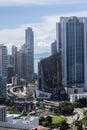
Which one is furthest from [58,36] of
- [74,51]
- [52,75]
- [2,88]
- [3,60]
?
[3,60]

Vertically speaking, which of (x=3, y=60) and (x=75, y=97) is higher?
(x=3, y=60)

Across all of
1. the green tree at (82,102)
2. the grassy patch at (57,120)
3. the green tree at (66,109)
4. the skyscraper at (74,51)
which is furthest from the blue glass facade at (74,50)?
the grassy patch at (57,120)

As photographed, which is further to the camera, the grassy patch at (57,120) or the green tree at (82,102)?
the green tree at (82,102)

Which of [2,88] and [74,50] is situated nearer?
[2,88]

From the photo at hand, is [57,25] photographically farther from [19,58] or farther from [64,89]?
[19,58]

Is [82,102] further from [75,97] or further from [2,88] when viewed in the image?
[2,88]

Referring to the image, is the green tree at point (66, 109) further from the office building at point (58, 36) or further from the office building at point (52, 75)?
the office building at point (58, 36)

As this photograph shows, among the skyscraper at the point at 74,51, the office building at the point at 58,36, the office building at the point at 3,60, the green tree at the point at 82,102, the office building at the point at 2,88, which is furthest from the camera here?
the office building at the point at 3,60

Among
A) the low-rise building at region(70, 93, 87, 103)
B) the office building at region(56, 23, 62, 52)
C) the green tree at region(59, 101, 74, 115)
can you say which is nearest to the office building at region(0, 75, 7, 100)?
the low-rise building at region(70, 93, 87, 103)
